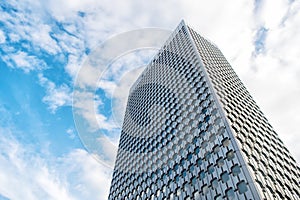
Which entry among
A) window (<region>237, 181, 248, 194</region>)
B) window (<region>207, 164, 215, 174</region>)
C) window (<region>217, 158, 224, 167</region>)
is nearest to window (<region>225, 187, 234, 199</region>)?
window (<region>237, 181, 248, 194</region>)

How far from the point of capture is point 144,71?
9469 cm

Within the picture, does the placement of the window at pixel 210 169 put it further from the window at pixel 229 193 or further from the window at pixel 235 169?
the window at pixel 229 193

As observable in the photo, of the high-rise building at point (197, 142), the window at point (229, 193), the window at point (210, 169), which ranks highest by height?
the high-rise building at point (197, 142)

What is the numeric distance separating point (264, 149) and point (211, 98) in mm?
12062

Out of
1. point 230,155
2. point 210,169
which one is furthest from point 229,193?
point 210,169

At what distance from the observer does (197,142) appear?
4278cm

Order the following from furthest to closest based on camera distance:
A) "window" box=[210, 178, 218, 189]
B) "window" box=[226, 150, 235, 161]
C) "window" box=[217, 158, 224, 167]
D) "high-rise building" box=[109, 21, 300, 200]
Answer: "window" box=[217, 158, 224, 167], "window" box=[226, 150, 235, 161], "high-rise building" box=[109, 21, 300, 200], "window" box=[210, 178, 218, 189]

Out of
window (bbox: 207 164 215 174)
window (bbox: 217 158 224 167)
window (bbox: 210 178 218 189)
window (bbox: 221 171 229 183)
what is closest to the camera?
window (bbox: 221 171 229 183)

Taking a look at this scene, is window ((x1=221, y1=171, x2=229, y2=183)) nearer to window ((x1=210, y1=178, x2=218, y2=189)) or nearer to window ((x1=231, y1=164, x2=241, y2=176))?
window ((x1=231, y1=164, x2=241, y2=176))

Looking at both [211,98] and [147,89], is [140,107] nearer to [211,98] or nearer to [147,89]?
[147,89]

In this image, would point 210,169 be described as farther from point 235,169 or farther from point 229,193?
point 229,193

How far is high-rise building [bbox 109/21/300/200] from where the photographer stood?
113ft

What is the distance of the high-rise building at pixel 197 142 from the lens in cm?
3434

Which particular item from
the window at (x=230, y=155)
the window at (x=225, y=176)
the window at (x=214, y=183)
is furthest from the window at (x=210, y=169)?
the window at (x=230, y=155)
